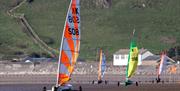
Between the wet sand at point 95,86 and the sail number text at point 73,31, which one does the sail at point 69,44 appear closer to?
the sail number text at point 73,31

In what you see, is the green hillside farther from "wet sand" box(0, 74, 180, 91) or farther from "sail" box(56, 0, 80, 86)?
"sail" box(56, 0, 80, 86)

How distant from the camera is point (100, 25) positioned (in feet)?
568

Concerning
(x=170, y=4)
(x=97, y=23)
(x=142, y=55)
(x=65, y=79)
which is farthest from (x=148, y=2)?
(x=65, y=79)

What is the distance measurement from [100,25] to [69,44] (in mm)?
121478

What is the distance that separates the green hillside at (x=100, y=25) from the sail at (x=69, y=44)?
92.5 m

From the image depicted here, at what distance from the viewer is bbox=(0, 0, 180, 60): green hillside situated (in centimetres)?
15575

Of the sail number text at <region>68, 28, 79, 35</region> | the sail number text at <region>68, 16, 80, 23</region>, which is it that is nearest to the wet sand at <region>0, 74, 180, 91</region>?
the sail number text at <region>68, 28, 79, 35</region>

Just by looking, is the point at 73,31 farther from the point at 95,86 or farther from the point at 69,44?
the point at 95,86

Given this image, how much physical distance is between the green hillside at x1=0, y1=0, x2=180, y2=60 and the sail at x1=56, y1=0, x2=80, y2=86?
92.5 m

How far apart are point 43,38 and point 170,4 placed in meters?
35.9

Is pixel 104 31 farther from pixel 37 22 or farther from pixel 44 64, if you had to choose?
pixel 44 64

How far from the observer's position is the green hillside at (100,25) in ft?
511

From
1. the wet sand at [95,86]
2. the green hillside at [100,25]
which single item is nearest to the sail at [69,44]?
the wet sand at [95,86]

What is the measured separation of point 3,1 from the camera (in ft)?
635
